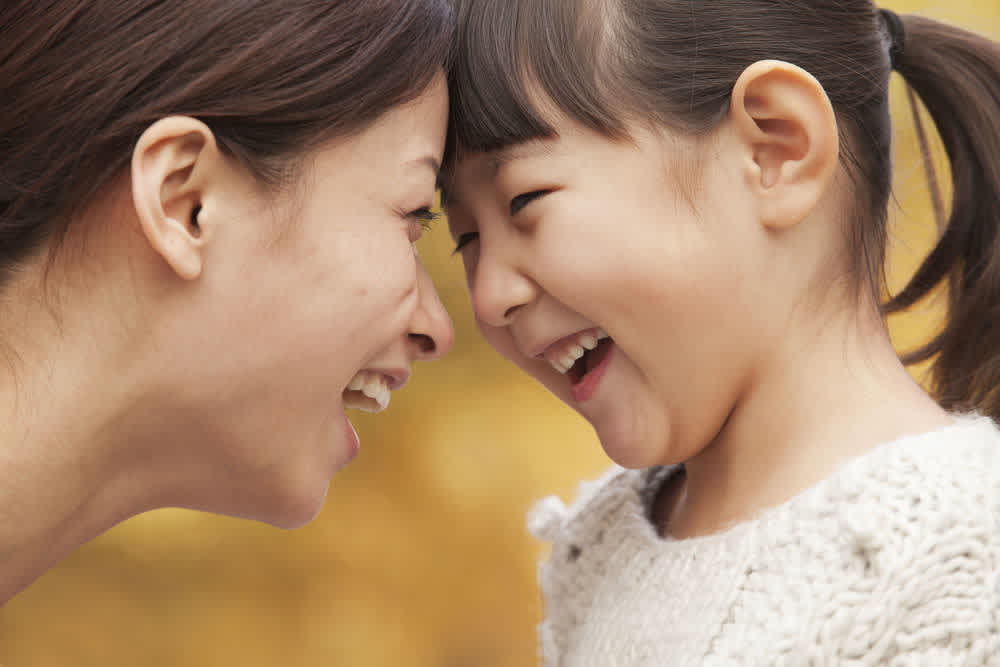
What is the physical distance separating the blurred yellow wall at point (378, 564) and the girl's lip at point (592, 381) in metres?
0.80

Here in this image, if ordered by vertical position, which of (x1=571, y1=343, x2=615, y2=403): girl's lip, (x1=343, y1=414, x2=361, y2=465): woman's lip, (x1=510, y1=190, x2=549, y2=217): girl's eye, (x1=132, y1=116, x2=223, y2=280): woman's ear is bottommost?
(x1=343, y1=414, x2=361, y2=465): woman's lip

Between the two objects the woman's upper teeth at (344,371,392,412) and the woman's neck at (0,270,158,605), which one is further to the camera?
the woman's upper teeth at (344,371,392,412)

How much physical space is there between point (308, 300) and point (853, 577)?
0.52 metres

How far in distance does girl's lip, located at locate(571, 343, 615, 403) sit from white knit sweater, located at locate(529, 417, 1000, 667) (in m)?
0.17

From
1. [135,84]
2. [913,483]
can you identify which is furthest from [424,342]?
[913,483]

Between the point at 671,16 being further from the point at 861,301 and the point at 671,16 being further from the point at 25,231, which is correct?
the point at 25,231

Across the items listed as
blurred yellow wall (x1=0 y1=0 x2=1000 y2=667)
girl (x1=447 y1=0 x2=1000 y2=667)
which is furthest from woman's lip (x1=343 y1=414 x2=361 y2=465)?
blurred yellow wall (x1=0 y1=0 x2=1000 y2=667)

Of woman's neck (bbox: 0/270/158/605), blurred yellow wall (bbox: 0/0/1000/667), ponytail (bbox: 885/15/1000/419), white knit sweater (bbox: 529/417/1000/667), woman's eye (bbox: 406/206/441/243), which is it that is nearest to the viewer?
white knit sweater (bbox: 529/417/1000/667)

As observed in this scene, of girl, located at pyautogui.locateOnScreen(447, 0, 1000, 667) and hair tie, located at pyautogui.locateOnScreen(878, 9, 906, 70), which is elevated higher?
hair tie, located at pyautogui.locateOnScreen(878, 9, 906, 70)

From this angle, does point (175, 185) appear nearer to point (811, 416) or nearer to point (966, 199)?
point (811, 416)

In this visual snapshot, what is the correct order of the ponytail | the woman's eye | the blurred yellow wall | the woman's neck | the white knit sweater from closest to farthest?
the white knit sweater, the woman's neck, the woman's eye, the ponytail, the blurred yellow wall

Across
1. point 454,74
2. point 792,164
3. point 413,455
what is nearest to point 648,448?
point 792,164

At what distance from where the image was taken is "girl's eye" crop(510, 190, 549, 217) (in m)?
1.05

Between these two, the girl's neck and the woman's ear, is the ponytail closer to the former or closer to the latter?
the girl's neck
